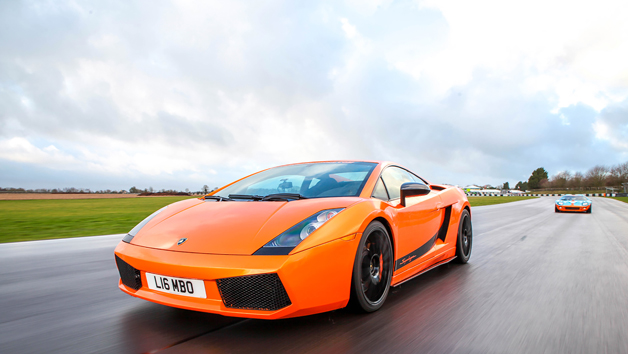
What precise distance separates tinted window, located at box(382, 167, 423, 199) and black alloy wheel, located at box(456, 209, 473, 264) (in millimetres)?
1145

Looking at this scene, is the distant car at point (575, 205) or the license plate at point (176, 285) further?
the distant car at point (575, 205)

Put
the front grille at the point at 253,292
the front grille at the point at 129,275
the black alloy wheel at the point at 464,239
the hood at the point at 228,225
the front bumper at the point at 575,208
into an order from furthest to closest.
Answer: the front bumper at the point at 575,208, the black alloy wheel at the point at 464,239, the front grille at the point at 129,275, the hood at the point at 228,225, the front grille at the point at 253,292

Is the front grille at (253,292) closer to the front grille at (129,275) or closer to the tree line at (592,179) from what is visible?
the front grille at (129,275)

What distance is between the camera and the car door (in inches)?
130

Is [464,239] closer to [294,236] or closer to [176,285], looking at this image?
[294,236]

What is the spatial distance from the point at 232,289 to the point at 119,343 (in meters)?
0.76

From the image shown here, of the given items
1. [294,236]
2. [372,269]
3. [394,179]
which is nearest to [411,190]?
[394,179]

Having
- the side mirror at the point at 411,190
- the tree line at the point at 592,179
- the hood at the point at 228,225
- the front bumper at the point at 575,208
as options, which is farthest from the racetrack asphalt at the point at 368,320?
the tree line at the point at 592,179

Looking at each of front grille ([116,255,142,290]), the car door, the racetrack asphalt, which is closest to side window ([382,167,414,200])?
the car door

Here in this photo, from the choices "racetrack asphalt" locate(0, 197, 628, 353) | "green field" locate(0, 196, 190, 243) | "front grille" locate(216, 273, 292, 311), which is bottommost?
"racetrack asphalt" locate(0, 197, 628, 353)

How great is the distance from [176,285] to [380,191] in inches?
71.3

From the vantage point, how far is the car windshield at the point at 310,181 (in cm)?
318

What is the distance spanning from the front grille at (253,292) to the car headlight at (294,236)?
155 millimetres

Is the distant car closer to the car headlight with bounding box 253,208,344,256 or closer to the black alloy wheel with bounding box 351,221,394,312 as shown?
the black alloy wheel with bounding box 351,221,394,312
